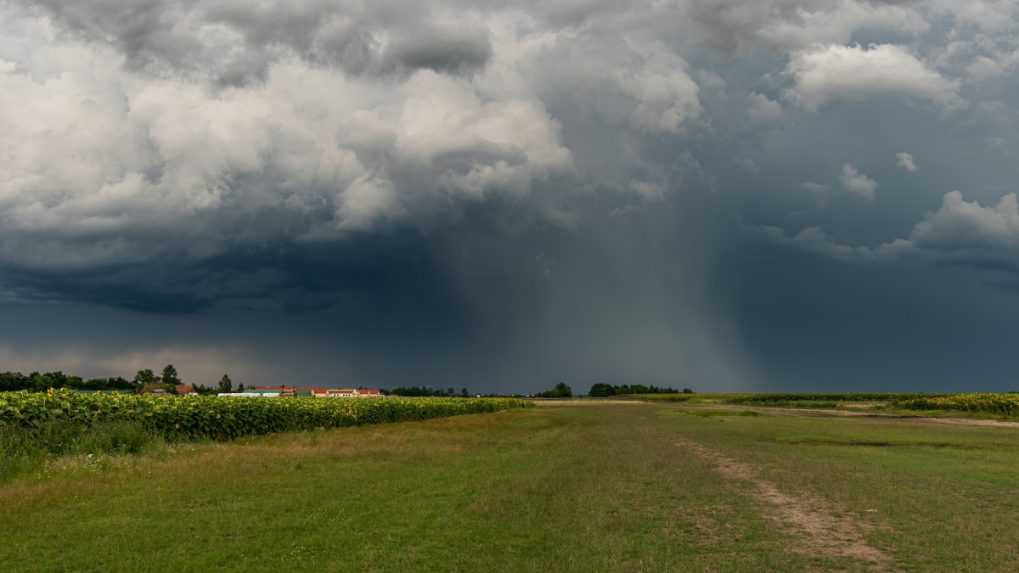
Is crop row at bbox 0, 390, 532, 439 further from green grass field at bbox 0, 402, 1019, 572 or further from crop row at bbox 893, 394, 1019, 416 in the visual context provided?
crop row at bbox 893, 394, 1019, 416

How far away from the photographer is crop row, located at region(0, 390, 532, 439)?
26.1m

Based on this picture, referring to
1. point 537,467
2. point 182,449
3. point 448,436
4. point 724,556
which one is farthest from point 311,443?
point 724,556

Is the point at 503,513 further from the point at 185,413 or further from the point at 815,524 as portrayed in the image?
the point at 185,413

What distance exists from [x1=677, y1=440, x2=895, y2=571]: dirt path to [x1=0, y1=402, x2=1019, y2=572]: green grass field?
0.06 meters

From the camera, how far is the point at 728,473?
25.0m

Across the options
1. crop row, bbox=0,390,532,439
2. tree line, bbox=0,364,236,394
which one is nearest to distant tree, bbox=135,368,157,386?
tree line, bbox=0,364,236,394

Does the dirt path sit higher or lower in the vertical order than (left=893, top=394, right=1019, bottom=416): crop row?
higher

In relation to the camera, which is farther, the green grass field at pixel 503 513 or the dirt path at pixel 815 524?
the dirt path at pixel 815 524

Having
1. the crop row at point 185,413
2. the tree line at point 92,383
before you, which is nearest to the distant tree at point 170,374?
the tree line at point 92,383

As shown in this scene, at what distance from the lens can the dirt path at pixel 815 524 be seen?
13055 mm

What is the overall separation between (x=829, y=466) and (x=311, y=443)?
74.3 ft

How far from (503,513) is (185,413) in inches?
878

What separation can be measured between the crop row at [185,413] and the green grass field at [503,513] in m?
2.71

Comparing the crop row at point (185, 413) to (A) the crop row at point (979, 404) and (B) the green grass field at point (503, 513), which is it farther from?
(A) the crop row at point (979, 404)
